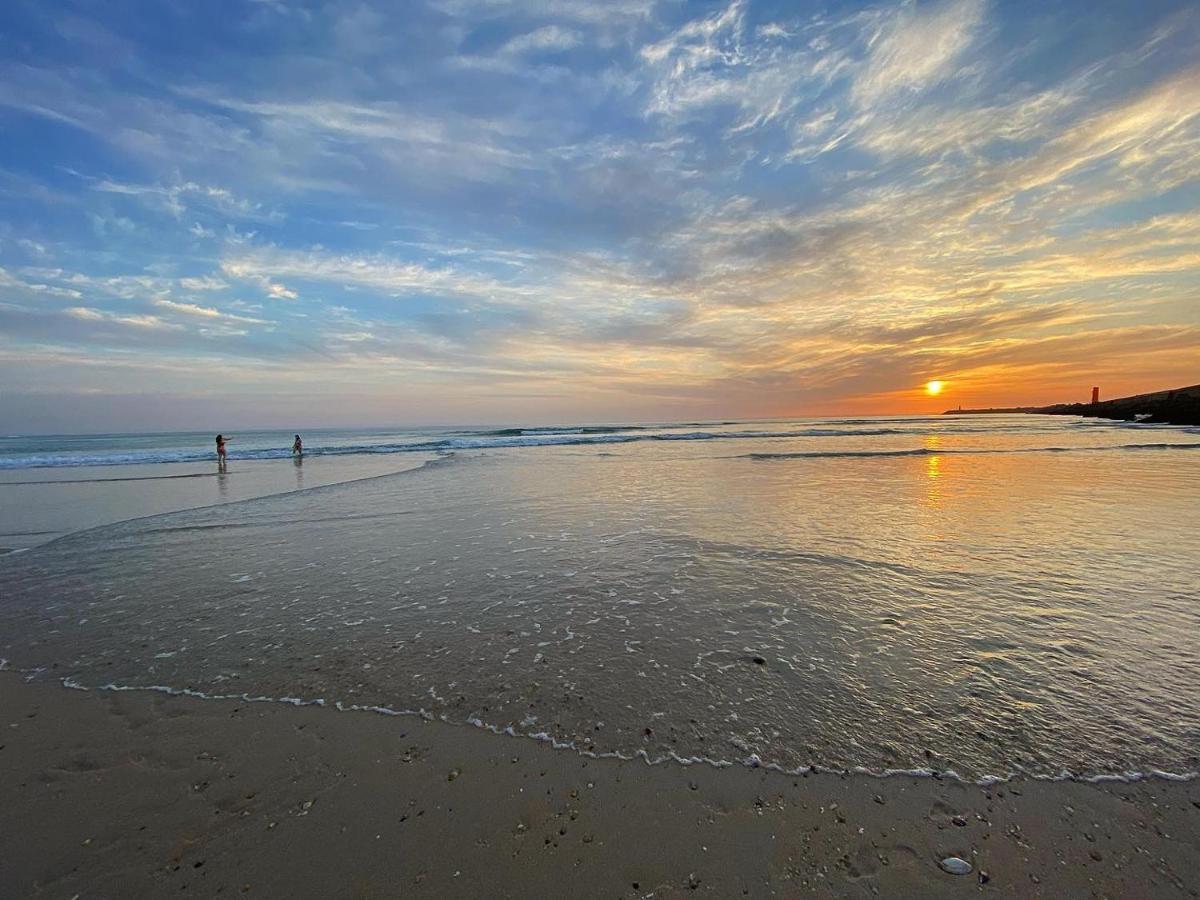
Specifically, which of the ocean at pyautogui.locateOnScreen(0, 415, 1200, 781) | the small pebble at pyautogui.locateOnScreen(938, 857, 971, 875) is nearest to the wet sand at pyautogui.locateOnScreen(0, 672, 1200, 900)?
the small pebble at pyautogui.locateOnScreen(938, 857, 971, 875)

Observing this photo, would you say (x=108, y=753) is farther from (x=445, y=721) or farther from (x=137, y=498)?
(x=137, y=498)

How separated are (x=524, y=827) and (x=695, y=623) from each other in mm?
3044

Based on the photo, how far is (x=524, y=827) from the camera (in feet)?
9.45

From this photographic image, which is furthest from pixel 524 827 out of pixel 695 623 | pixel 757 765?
pixel 695 623

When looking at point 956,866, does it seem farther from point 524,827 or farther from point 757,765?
point 524,827

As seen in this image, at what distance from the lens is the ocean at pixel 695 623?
11.9 feet

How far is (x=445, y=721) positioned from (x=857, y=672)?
11.2ft

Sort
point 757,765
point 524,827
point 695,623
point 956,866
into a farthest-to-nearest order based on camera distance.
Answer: point 695,623 → point 757,765 → point 524,827 → point 956,866

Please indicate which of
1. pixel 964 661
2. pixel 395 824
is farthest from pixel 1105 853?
pixel 395 824

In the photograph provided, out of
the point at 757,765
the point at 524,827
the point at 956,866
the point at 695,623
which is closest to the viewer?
the point at 956,866

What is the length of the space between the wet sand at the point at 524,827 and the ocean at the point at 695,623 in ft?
0.83

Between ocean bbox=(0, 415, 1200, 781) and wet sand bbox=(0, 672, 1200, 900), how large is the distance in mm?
252

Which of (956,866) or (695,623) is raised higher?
(695,623)

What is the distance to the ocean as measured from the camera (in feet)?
11.9
